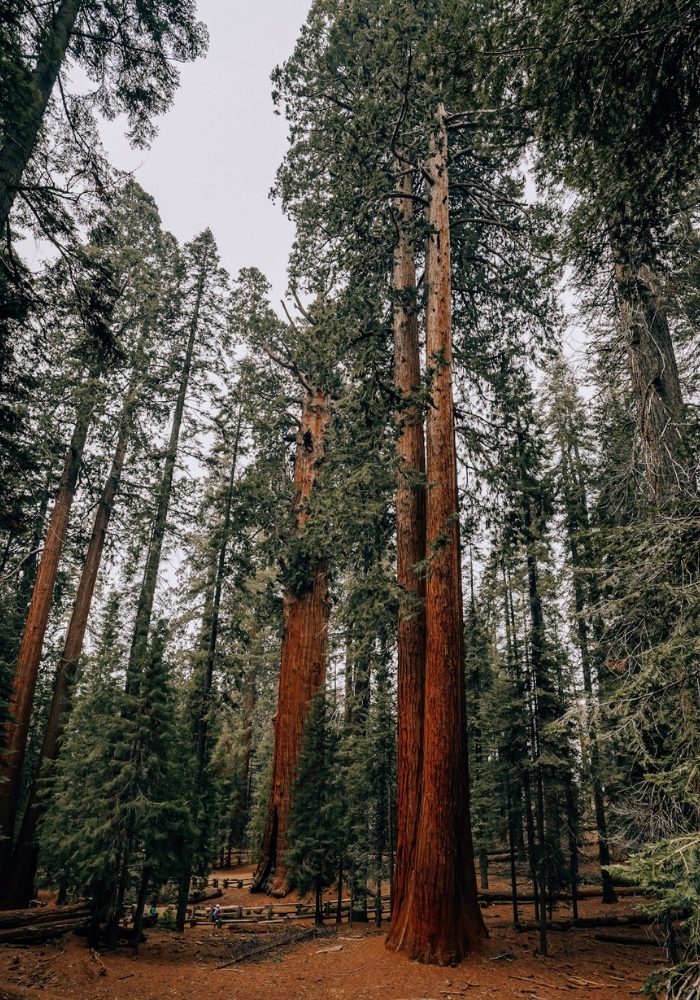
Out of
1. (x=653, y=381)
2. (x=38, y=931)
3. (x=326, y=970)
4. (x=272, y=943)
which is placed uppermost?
(x=653, y=381)

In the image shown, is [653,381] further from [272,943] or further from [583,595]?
[272,943]

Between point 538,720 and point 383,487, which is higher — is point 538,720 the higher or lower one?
the lower one

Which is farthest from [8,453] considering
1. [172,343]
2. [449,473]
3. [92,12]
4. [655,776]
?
[172,343]

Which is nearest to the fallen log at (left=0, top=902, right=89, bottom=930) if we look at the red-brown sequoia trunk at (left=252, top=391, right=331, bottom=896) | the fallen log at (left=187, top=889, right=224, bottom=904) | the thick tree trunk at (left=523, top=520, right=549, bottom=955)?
the red-brown sequoia trunk at (left=252, top=391, right=331, bottom=896)

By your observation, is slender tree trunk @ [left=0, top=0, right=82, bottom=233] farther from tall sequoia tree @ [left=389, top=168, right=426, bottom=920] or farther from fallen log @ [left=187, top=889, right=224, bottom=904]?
fallen log @ [left=187, top=889, right=224, bottom=904]

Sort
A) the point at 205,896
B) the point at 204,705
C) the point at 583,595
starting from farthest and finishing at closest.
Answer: the point at 205,896 < the point at 204,705 < the point at 583,595

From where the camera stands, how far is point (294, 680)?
1447 cm

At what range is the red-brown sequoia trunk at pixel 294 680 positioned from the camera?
13.9m

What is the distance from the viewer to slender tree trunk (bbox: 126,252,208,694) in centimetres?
1427

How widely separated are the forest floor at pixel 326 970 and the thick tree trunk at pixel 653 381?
17.3 ft

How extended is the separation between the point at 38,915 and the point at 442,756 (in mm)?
10653

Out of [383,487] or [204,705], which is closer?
[383,487]

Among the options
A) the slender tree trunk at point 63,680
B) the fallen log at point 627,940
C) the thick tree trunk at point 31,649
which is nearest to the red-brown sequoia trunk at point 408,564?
the fallen log at point 627,940

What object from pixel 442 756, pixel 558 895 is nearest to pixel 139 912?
pixel 442 756
